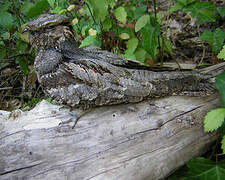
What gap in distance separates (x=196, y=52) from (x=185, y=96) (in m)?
1.79

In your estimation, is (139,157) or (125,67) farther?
(125,67)

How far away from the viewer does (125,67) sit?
231cm

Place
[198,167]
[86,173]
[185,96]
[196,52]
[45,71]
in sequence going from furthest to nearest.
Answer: [196,52]
[185,96]
[45,71]
[198,167]
[86,173]

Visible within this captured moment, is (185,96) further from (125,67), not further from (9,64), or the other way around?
(9,64)

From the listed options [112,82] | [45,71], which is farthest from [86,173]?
[45,71]

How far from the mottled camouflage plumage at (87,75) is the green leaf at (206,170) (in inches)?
30.0

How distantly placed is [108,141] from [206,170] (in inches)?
37.3

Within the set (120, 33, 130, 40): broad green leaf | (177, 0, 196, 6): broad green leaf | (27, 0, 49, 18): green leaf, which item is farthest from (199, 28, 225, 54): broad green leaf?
(27, 0, 49, 18): green leaf

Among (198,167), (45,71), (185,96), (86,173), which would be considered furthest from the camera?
(185,96)

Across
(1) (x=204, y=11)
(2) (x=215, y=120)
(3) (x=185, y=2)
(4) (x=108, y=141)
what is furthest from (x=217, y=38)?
(4) (x=108, y=141)

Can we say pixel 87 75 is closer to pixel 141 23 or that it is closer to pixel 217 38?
pixel 141 23

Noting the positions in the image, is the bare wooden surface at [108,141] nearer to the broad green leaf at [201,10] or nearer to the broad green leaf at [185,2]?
the broad green leaf at [201,10]

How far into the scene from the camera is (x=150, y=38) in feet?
8.41

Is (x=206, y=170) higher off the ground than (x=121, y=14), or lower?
lower
